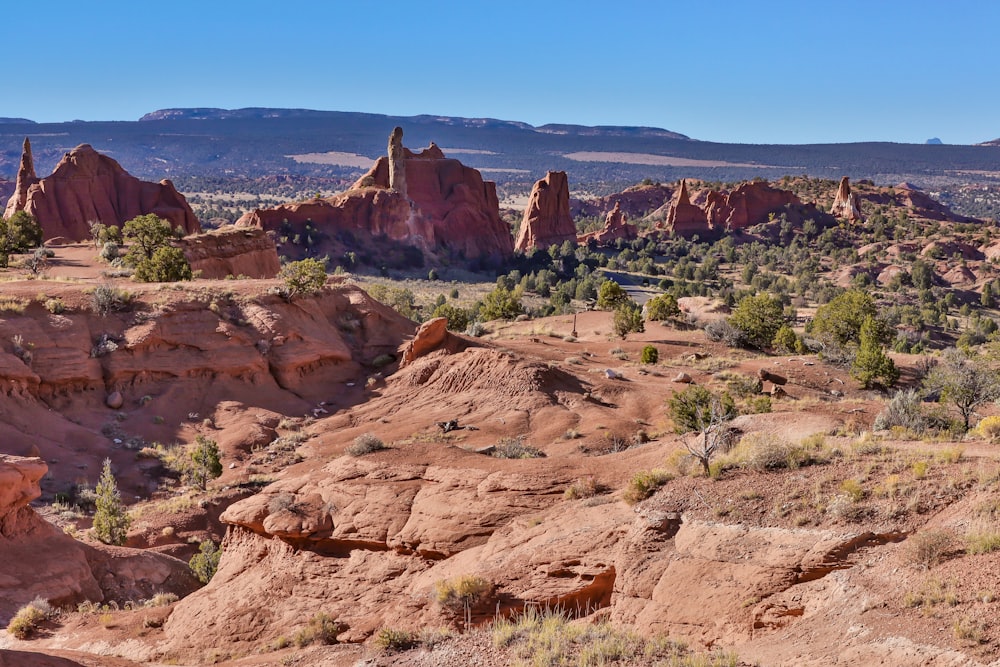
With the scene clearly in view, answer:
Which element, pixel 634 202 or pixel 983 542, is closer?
pixel 983 542

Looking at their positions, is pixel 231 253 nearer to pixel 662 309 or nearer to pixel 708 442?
pixel 662 309

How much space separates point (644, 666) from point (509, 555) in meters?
3.48

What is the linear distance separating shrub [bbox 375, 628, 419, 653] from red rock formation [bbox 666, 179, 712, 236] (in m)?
104

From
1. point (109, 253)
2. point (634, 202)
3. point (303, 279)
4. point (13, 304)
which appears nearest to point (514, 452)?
point (303, 279)

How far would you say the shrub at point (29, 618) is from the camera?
47.1 ft

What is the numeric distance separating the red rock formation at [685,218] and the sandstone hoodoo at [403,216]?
88.7 feet

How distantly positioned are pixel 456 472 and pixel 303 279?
2214cm

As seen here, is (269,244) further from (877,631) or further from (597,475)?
(877,631)

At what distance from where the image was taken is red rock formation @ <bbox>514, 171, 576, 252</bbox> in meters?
100

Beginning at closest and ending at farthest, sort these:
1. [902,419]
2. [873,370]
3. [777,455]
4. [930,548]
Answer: [930,548] < [777,455] < [902,419] < [873,370]

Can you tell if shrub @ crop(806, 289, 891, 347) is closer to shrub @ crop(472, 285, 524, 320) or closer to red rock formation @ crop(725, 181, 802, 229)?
shrub @ crop(472, 285, 524, 320)

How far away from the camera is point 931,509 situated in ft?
32.6

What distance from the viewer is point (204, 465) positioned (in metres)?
24.0

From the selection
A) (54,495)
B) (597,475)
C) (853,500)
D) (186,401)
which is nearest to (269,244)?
Answer: (186,401)
